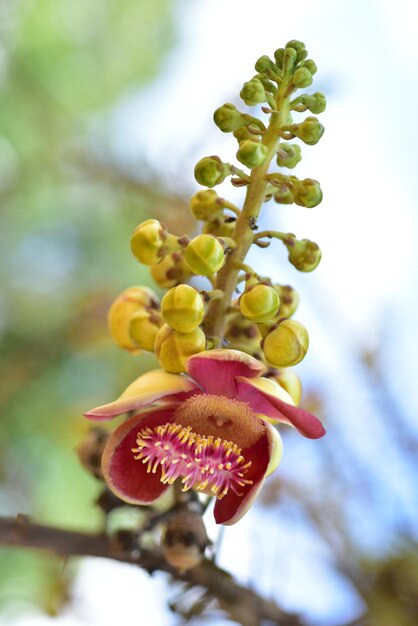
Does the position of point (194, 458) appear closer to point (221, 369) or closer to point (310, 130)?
point (221, 369)

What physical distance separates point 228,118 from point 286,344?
17 centimetres

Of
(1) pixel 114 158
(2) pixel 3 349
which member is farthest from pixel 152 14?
(2) pixel 3 349

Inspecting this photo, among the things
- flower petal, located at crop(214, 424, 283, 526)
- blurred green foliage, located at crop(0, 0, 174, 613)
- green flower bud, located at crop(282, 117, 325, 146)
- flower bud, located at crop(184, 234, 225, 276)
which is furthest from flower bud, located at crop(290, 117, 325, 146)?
blurred green foliage, located at crop(0, 0, 174, 613)

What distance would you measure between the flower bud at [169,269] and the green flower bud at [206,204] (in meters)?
0.04

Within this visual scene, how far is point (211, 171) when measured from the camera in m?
0.62

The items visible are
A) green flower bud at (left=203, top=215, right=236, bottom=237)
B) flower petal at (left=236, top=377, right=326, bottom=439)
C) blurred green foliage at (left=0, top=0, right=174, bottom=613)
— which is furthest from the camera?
blurred green foliage at (left=0, top=0, right=174, bottom=613)

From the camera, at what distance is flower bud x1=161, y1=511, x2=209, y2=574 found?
25.3 inches

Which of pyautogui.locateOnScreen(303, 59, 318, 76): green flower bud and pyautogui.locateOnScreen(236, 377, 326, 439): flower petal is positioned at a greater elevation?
pyautogui.locateOnScreen(303, 59, 318, 76): green flower bud

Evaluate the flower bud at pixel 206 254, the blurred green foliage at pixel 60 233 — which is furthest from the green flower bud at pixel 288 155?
the blurred green foliage at pixel 60 233

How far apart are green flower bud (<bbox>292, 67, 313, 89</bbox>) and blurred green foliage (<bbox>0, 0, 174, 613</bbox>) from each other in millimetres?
757

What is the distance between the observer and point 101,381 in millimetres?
1528

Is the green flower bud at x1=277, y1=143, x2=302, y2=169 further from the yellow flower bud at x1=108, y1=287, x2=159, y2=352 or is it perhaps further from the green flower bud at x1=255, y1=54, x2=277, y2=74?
the yellow flower bud at x1=108, y1=287, x2=159, y2=352

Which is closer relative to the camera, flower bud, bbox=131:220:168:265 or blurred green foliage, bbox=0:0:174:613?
flower bud, bbox=131:220:168:265

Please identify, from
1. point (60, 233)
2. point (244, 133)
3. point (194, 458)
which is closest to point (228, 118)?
point (244, 133)
